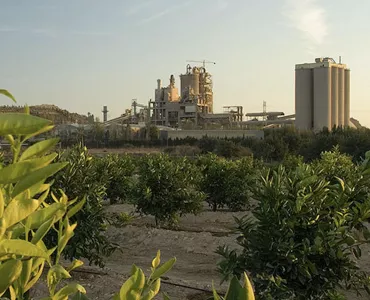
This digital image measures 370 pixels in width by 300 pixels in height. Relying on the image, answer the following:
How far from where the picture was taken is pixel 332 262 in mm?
4363

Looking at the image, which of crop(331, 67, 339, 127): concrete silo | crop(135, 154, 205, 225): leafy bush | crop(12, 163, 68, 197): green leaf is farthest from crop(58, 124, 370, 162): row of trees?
crop(12, 163, 68, 197): green leaf

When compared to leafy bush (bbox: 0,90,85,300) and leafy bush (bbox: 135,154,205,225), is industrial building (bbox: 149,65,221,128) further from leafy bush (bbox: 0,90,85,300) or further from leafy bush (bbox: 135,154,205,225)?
leafy bush (bbox: 0,90,85,300)

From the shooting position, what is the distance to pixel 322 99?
59281 millimetres

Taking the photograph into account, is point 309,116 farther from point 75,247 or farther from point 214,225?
point 75,247

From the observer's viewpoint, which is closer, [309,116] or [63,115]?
[309,116]

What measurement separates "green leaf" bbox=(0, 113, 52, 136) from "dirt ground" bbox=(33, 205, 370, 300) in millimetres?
5814

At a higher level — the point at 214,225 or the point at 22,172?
the point at 22,172

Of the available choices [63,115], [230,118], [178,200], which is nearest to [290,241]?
[178,200]

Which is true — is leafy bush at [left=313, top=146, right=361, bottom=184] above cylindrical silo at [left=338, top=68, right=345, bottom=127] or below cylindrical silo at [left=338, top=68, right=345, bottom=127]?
below

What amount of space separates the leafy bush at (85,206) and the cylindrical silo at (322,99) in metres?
54.9

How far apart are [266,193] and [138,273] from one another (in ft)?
11.4

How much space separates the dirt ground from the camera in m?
6.62

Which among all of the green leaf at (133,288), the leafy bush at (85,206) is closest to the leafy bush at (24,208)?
the green leaf at (133,288)

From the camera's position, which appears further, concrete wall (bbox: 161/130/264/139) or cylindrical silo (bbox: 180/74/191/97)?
cylindrical silo (bbox: 180/74/191/97)
